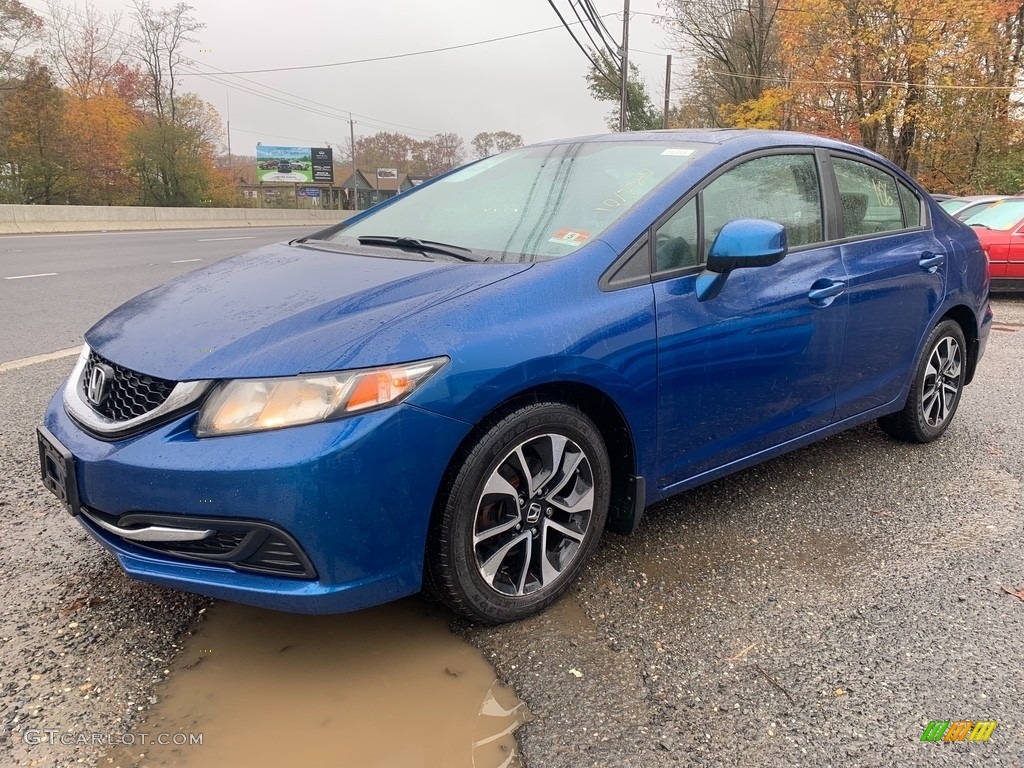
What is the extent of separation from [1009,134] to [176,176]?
3716 centimetres

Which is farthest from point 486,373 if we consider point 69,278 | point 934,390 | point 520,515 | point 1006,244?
point 1006,244

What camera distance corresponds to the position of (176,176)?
127ft

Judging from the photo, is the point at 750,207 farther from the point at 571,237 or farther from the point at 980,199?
the point at 980,199

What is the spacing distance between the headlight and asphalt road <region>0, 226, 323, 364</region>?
461cm

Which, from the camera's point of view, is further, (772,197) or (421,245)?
(772,197)

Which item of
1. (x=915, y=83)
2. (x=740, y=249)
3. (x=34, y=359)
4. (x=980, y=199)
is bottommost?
(x=34, y=359)

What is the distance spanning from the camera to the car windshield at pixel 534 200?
2.67 metres

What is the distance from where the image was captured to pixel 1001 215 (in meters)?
10.1

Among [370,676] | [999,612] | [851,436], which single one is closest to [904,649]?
[999,612]

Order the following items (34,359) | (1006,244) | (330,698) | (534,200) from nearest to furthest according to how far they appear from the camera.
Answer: (330,698) → (534,200) → (34,359) → (1006,244)

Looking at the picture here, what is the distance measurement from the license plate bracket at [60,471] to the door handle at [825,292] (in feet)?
8.98

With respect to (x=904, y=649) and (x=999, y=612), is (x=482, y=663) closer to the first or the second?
(x=904, y=649)

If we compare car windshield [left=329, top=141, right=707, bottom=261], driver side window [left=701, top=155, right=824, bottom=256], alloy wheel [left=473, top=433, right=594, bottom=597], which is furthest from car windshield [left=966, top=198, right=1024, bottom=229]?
alloy wheel [left=473, top=433, right=594, bottom=597]

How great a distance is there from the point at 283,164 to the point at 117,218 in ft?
166
